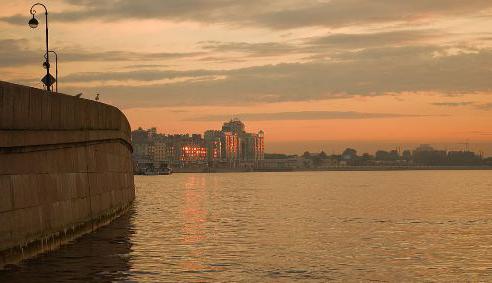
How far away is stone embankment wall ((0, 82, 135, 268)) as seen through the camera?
22.9 m

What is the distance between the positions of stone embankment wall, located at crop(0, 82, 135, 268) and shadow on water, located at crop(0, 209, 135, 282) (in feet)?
1.21

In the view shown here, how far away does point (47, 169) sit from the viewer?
27.3 meters

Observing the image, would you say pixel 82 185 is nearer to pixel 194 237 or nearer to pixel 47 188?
pixel 47 188

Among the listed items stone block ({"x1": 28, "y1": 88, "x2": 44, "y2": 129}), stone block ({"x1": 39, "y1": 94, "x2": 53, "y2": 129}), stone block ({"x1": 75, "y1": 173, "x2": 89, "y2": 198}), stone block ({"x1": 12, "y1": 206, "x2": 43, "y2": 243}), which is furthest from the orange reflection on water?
stone block ({"x1": 28, "y1": 88, "x2": 44, "y2": 129})

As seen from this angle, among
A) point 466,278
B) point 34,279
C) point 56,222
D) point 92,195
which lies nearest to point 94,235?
point 92,195

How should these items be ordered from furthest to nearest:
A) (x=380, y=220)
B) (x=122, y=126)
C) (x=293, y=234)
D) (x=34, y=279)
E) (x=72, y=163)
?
(x=380, y=220) < (x=122, y=126) < (x=293, y=234) < (x=72, y=163) < (x=34, y=279)

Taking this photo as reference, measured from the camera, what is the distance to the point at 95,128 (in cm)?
3681

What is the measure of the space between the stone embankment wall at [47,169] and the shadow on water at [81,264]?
1.21ft

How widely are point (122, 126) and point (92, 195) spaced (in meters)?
14.7

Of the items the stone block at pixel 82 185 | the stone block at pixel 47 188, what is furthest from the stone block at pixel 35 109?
the stone block at pixel 82 185

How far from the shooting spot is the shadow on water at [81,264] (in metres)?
23.2

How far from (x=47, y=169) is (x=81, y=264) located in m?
3.40

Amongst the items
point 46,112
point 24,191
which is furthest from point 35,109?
point 24,191

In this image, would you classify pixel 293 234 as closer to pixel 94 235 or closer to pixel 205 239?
pixel 205 239
